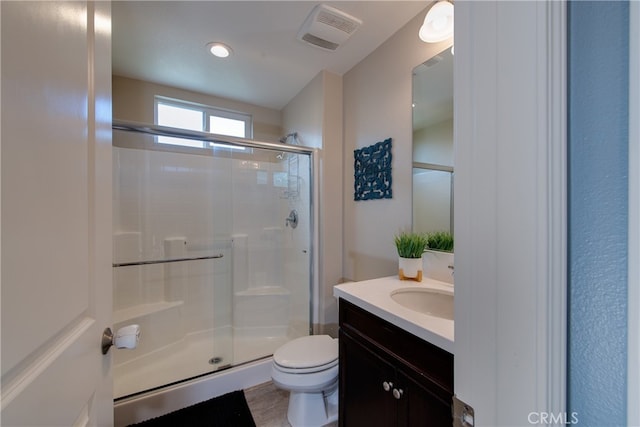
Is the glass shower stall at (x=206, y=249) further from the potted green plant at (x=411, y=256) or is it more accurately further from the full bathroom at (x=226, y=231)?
the potted green plant at (x=411, y=256)

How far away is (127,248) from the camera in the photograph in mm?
1894

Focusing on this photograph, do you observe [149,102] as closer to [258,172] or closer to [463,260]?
[258,172]

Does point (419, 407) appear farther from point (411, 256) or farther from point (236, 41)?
point (236, 41)

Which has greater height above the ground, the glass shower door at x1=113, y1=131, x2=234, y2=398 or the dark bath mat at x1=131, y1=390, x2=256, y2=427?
the glass shower door at x1=113, y1=131, x2=234, y2=398

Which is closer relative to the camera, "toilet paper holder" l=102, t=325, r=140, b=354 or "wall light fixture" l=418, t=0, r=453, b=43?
"toilet paper holder" l=102, t=325, r=140, b=354

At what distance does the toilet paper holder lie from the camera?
0.63 m

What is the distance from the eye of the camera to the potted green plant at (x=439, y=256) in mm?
1326

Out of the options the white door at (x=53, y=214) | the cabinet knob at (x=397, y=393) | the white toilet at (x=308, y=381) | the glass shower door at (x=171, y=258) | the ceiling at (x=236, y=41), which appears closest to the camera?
the white door at (x=53, y=214)

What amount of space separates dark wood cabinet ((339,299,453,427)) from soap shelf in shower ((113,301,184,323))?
1548 mm

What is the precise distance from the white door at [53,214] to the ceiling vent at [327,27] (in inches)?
47.0

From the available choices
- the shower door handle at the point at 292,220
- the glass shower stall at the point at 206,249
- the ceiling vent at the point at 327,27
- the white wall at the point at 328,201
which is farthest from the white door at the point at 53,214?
the shower door handle at the point at 292,220

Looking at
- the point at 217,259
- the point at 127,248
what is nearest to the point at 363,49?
the point at 217,259

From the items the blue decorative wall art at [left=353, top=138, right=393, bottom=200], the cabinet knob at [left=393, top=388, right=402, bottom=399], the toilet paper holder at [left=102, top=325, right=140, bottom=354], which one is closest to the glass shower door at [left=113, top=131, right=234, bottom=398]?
the blue decorative wall art at [left=353, top=138, right=393, bottom=200]

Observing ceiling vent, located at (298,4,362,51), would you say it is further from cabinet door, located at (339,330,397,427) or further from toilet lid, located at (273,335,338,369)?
toilet lid, located at (273,335,338,369)
